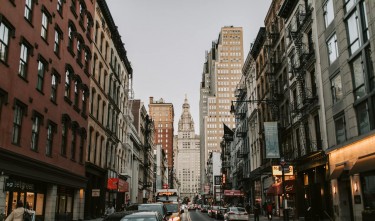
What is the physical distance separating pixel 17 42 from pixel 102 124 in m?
21.8

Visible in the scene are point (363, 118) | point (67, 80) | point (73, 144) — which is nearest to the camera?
point (363, 118)

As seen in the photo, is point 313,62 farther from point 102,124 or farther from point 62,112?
point 102,124

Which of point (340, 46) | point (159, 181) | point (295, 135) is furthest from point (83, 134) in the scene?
point (159, 181)

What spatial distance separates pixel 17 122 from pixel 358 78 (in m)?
20.1

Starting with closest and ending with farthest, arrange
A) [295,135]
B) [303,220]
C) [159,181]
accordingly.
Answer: [303,220] → [295,135] → [159,181]

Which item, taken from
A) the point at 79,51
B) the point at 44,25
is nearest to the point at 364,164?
the point at 44,25

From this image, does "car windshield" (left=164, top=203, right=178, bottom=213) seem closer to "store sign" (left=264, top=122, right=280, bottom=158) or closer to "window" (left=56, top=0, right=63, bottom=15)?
"store sign" (left=264, top=122, right=280, bottom=158)

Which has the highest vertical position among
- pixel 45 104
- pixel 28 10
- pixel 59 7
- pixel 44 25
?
pixel 59 7

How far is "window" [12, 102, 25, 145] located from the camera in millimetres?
21094

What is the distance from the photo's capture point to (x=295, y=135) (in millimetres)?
36219

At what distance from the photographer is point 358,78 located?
77.4 ft

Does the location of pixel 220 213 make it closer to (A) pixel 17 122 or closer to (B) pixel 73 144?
(B) pixel 73 144

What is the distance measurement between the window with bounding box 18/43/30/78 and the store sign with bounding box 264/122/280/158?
22279 mm

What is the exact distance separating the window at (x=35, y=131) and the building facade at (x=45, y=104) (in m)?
0.01
